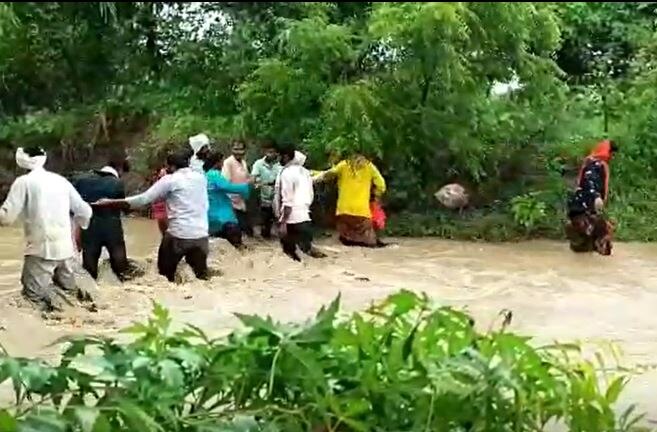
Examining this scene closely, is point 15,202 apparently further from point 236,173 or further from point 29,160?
point 236,173

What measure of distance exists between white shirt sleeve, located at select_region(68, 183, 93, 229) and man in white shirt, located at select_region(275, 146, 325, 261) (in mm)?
2622

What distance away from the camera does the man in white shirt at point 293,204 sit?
33.2 feet

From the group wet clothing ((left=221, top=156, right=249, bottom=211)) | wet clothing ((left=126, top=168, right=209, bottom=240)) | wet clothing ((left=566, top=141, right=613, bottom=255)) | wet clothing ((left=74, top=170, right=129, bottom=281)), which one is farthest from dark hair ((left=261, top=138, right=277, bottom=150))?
wet clothing ((left=126, top=168, right=209, bottom=240))

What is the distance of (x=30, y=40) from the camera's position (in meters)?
5.13

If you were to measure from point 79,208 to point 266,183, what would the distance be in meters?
3.36

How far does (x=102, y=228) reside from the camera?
28.4 feet

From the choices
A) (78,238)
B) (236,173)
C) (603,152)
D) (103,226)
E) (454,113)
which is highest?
(454,113)

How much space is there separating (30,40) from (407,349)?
221cm

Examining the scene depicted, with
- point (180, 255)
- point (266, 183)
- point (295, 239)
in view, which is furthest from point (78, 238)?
point (266, 183)

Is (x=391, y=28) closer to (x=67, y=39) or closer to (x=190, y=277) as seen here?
(x=190, y=277)

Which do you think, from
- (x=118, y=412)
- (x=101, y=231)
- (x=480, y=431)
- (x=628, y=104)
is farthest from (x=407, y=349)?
(x=628, y=104)

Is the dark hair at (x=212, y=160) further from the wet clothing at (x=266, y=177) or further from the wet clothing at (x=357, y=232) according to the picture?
the wet clothing at (x=357, y=232)

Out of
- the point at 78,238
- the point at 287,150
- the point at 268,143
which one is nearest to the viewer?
the point at 78,238

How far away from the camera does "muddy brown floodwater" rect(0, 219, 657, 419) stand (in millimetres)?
7480
